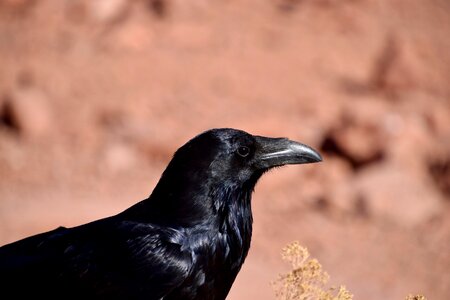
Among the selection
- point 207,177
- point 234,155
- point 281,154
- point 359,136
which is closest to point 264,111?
point 359,136

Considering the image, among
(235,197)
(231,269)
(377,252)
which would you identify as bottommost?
(231,269)

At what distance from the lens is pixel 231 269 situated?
15.3ft

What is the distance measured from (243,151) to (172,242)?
690 millimetres

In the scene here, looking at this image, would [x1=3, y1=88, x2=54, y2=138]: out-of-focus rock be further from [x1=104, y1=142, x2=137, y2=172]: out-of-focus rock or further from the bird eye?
the bird eye

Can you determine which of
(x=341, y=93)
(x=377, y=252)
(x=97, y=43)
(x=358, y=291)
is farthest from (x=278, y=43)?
(x=358, y=291)

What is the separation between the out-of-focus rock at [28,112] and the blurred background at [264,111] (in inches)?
0.9

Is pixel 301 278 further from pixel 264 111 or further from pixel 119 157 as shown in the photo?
pixel 119 157

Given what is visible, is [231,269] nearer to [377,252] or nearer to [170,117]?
[377,252]

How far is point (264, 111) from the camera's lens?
1417 centimetres

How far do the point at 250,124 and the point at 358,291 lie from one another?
144 inches

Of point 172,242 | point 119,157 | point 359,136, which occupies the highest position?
point 359,136

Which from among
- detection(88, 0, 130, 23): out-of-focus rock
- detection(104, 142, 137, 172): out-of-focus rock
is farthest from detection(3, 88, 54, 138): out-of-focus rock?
detection(88, 0, 130, 23): out-of-focus rock

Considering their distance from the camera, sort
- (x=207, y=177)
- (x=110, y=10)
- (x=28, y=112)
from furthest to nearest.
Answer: (x=110, y=10) < (x=28, y=112) < (x=207, y=177)

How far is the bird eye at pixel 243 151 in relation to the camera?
15.9ft
